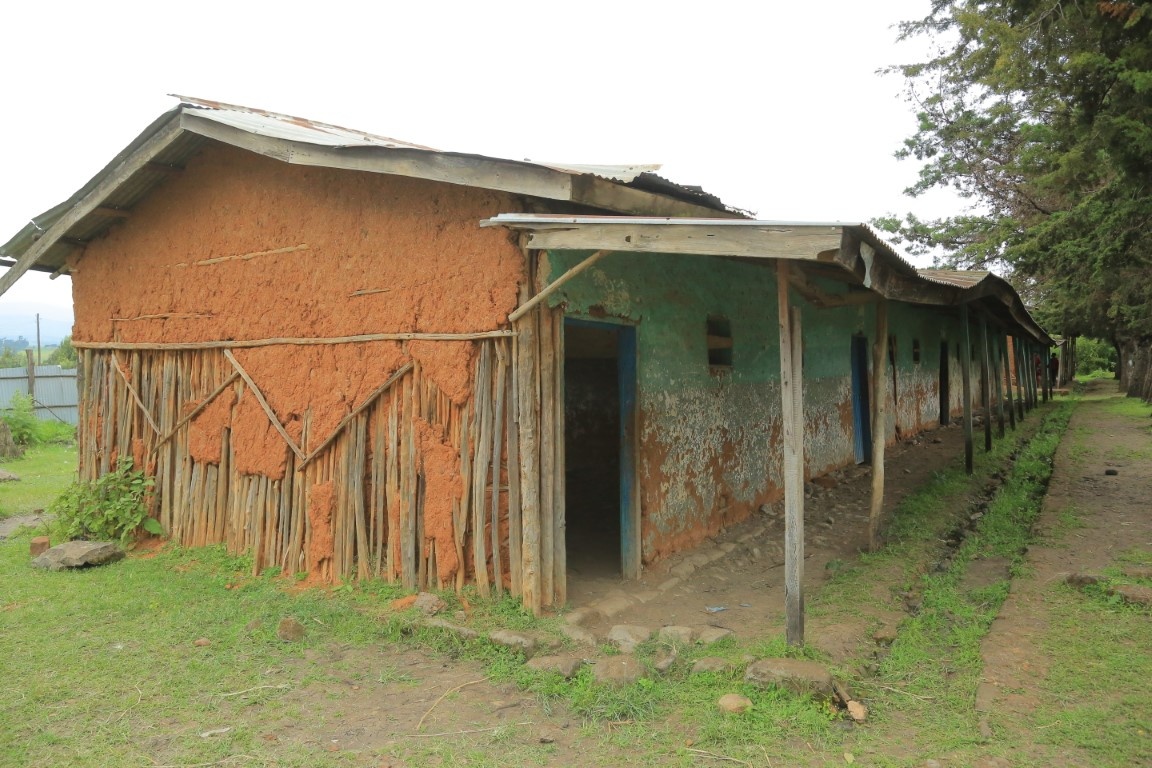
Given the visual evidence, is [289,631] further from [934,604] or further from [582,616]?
[934,604]

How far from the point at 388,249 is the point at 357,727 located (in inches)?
148

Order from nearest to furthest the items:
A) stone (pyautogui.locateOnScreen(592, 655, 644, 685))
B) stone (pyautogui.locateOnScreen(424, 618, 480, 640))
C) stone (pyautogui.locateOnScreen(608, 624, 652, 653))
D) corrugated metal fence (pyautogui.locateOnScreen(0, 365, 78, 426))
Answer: stone (pyautogui.locateOnScreen(592, 655, 644, 685)) → stone (pyautogui.locateOnScreen(608, 624, 652, 653)) → stone (pyautogui.locateOnScreen(424, 618, 480, 640)) → corrugated metal fence (pyautogui.locateOnScreen(0, 365, 78, 426))

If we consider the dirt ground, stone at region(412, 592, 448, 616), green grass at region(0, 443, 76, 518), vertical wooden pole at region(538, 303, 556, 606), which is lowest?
the dirt ground

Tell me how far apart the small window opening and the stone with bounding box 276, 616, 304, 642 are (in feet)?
15.1

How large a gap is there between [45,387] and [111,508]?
1401 cm

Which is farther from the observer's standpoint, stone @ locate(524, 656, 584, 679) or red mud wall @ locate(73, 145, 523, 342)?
red mud wall @ locate(73, 145, 523, 342)

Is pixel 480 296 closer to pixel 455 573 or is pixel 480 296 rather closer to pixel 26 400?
pixel 455 573

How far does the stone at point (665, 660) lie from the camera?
15.2ft

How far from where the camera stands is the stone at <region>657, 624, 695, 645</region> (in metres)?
5.04

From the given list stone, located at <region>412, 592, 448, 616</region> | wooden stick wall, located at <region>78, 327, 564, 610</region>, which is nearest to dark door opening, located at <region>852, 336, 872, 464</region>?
wooden stick wall, located at <region>78, 327, 564, 610</region>

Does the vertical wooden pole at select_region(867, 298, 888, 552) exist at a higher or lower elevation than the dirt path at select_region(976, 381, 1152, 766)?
higher

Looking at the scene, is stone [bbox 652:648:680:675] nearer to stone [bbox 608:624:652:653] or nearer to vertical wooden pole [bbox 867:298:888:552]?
stone [bbox 608:624:652:653]

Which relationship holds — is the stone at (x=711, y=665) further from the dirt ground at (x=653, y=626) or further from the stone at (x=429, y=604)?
the stone at (x=429, y=604)

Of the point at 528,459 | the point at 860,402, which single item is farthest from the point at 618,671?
the point at 860,402
